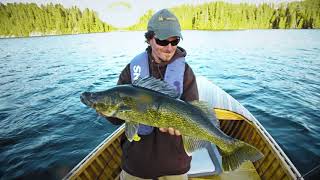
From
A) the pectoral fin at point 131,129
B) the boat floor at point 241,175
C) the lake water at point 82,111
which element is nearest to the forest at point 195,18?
the lake water at point 82,111

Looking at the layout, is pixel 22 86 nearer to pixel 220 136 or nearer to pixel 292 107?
pixel 292 107

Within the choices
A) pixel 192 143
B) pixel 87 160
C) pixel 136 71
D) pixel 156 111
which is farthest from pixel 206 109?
pixel 87 160

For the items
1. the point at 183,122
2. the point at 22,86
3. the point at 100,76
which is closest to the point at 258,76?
the point at 100,76

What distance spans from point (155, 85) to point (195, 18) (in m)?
132

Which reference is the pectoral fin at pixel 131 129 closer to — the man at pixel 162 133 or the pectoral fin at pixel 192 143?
the man at pixel 162 133

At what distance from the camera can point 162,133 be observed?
10.4ft

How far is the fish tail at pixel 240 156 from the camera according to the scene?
113 inches

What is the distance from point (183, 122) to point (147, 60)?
3.50ft

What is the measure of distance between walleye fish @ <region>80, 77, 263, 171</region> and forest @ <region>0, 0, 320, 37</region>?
11597 centimetres

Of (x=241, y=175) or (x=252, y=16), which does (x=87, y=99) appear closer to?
(x=241, y=175)

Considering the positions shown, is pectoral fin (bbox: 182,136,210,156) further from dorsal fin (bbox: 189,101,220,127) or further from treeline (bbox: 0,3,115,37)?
treeline (bbox: 0,3,115,37)

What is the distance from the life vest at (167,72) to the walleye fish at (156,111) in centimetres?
38

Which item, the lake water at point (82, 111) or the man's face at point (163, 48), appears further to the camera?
the lake water at point (82, 111)

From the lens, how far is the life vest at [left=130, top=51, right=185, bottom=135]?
318 cm
